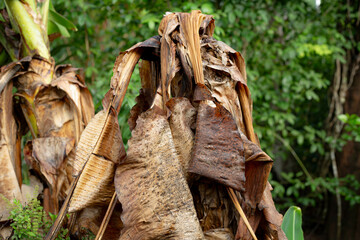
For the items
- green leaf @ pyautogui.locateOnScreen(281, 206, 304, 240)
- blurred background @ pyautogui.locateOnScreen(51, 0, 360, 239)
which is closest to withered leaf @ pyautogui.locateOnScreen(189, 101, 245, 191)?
green leaf @ pyautogui.locateOnScreen(281, 206, 304, 240)

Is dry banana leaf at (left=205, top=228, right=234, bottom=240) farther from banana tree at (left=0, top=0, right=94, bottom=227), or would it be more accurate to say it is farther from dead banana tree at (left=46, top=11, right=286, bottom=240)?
banana tree at (left=0, top=0, right=94, bottom=227)

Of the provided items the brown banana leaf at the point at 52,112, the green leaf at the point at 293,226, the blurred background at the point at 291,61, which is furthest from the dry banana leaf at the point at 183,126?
the blurred background at the point at 291,61

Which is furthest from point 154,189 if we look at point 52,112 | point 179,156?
point 52,112

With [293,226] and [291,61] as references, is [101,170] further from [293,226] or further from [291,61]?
[291,61]

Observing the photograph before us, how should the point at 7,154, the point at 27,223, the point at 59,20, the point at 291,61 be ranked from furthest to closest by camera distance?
the point at 291,61
the point at 59,20
the point at 7,154
the point at 27,223

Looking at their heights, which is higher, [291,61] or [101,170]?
[291,61]

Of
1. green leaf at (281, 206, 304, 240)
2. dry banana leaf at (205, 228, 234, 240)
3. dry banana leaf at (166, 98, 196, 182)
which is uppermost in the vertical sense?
dry banana leaf at (166, 98, 196, 182)

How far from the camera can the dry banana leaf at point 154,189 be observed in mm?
466

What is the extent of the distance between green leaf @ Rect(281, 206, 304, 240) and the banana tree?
Answer: 1.63 feet

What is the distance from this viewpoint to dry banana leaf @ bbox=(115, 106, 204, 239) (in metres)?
0.47

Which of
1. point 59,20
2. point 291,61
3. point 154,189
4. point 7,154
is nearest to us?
point 154,189

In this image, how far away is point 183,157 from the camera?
0.51 m

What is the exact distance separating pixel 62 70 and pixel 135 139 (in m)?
0.54

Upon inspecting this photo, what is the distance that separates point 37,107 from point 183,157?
48 centimetres
